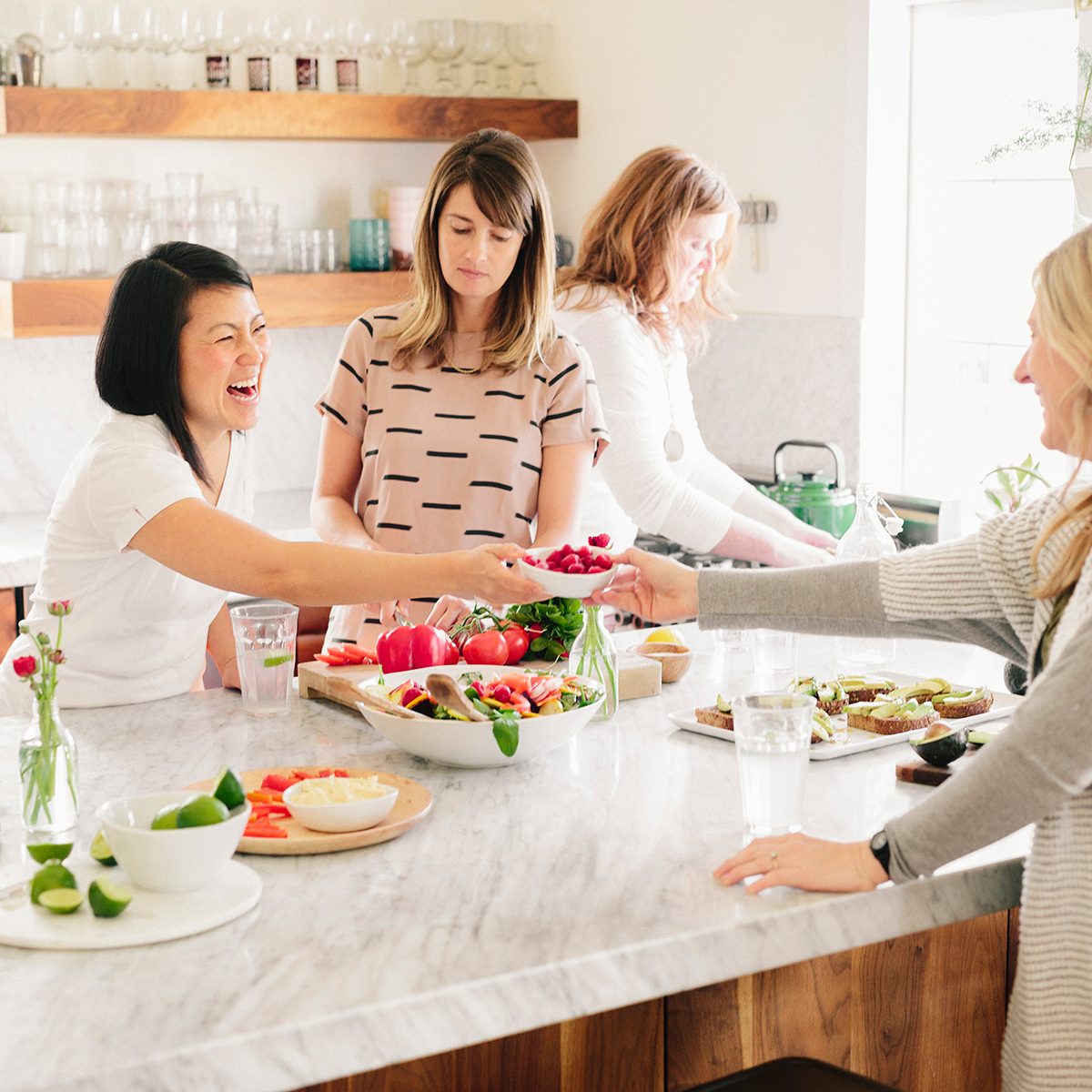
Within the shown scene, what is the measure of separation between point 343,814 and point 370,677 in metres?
0.55

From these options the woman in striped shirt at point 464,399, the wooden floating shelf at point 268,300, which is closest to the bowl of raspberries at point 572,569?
the woman in striped shirt at point 464,399

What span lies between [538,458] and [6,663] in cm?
100

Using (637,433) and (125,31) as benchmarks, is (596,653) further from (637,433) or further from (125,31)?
(125,31)

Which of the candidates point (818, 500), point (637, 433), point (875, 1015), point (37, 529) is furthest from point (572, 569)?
point (37, 529)

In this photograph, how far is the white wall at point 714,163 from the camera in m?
4.01

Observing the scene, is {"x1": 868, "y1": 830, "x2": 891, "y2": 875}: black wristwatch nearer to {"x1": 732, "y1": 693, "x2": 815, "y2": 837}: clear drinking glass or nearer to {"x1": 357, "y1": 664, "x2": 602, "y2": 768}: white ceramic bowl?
{"x1": 732, "y1": 693, "x2": 815, "y2": 837}: clear drinking glass

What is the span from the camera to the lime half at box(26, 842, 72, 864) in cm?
148

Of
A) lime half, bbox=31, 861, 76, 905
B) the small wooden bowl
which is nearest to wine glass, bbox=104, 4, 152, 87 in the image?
the small wooden bowl

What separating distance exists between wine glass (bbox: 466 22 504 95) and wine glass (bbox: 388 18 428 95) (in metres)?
0.15

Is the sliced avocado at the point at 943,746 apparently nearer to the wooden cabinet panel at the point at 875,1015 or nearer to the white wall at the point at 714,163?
the wooden cabinet panel at the point at 875,1015

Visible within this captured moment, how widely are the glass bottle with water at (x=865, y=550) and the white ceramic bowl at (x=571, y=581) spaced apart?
1.71 ft

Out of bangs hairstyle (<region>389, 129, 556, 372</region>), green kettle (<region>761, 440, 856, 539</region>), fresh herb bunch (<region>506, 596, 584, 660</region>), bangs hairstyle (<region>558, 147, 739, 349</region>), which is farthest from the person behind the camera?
green kettle (<region>761, 440, 856, 539</region>)

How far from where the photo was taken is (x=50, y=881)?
144 cm

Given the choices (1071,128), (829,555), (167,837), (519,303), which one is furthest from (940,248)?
(167,837)
